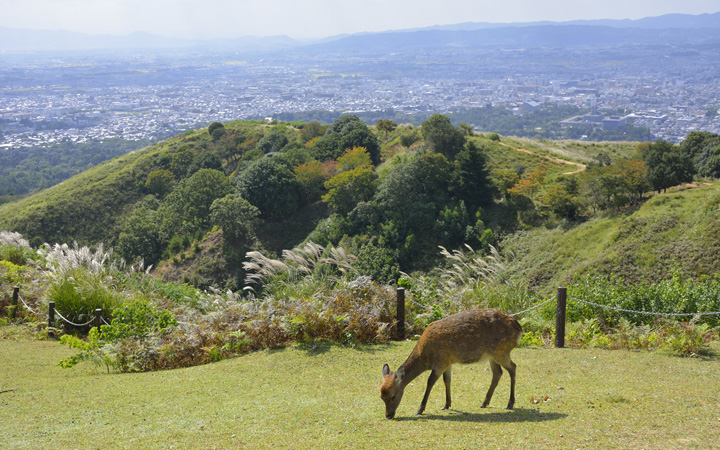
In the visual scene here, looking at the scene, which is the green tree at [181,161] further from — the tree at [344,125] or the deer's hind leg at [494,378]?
the deer's hind leg at [494,378]

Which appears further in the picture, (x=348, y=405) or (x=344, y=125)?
(x=344, y=125)

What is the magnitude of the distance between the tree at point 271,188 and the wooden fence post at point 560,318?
2831cm

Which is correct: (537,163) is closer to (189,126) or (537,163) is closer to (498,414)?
(498,414)

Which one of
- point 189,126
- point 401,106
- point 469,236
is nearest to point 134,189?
point 469,236

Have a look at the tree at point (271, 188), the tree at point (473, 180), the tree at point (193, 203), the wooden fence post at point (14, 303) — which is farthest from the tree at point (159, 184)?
the wooden fence post at point (14, 303)

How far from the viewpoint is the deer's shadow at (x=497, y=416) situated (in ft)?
16.7

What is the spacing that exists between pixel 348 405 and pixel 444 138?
29.4m

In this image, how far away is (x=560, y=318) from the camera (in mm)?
8641

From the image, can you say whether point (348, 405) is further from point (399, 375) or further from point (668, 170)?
point (668, 170)

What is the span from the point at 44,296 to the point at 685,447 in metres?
12.1

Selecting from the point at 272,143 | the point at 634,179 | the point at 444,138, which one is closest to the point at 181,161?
the point at 272,143

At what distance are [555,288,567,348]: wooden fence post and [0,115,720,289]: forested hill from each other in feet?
30.3

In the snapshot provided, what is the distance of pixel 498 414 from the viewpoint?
211 inches

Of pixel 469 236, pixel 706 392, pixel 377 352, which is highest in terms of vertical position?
pixel 706 392
